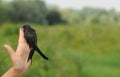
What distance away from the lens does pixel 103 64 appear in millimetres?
20594

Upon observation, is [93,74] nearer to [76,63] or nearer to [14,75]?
[76,63]

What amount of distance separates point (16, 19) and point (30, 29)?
3850 cm

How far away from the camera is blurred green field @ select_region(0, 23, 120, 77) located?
34.3 ft

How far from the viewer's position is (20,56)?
3957 mm

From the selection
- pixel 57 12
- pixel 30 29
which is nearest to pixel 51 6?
pixel 57 12

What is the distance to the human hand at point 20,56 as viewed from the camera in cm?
387

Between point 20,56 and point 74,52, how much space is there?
17.6 m

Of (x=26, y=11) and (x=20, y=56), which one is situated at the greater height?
(x=20, y=56)

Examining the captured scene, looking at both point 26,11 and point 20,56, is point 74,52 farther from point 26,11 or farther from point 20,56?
point 26,11

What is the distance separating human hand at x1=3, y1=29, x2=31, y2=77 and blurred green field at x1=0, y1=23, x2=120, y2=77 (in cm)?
322

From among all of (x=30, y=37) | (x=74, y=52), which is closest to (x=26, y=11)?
(x=74, y=52)

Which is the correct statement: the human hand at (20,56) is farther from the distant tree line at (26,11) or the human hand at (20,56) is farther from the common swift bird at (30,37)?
the distant tree line at (26,11)

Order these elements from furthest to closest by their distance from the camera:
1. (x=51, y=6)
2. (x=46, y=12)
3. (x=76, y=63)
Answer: (x=51, y=6) < (x=46, y=12) < (x=76, y=63)

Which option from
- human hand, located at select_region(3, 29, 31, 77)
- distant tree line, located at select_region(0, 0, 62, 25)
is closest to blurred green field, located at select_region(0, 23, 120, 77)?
human hand, located at select_region(3, 29, 31, 77)
